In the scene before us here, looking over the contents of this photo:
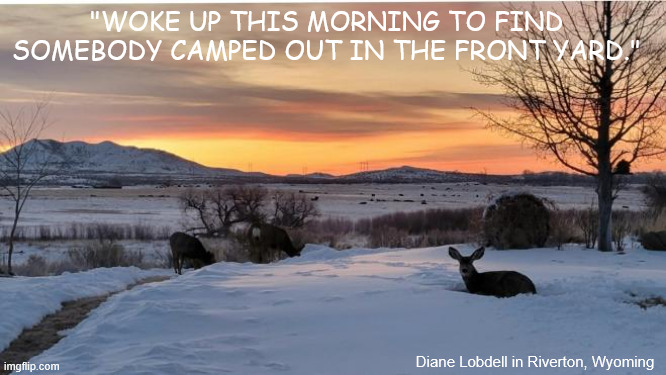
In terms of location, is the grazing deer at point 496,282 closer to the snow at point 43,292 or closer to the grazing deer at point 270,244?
the snow at point 43,292

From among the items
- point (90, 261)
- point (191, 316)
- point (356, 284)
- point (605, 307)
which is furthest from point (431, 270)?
point (90, 261)

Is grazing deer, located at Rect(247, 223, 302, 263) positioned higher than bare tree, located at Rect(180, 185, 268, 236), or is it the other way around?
bare tree, located at Rect(180, 185, 268, 236)

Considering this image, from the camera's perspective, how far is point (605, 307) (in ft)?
26.7

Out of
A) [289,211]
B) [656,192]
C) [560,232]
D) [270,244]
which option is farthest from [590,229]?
[656,192]

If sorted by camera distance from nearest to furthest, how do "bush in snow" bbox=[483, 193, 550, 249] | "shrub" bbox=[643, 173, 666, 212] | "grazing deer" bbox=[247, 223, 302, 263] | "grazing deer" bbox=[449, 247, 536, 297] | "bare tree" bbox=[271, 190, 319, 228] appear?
"grazing deer" bbox=[449, 247, 536, 297] < "bush in snow" bbox=[483, 193, 550, 249] < "grazing deer" bbox=[247, 223, 302, 263] < "shrub" bbox=[643, 173, 666, 212] < "bare tree" bbox=[271, 190, 319, 228]

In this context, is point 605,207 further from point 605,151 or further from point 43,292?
point 43,292

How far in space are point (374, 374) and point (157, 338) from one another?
2.87m

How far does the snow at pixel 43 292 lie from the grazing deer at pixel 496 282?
263 inches

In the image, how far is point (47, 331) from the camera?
934 cm

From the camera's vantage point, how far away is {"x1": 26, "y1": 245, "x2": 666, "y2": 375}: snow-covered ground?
21.8ft

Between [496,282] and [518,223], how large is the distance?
7325 mm

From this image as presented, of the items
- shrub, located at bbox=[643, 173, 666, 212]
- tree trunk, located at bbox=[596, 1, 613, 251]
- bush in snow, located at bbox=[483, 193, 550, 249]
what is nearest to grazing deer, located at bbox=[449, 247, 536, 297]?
bush in snow, located at bbox=[483, 193, 550, 249]

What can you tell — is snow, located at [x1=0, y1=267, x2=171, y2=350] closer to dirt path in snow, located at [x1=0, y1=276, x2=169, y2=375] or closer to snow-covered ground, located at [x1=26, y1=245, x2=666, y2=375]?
dirt path in snow, located at [x1=0, y1=276, x2=169, y2=375]

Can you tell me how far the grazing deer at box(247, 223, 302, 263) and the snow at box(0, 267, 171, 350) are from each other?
16.9 feet
